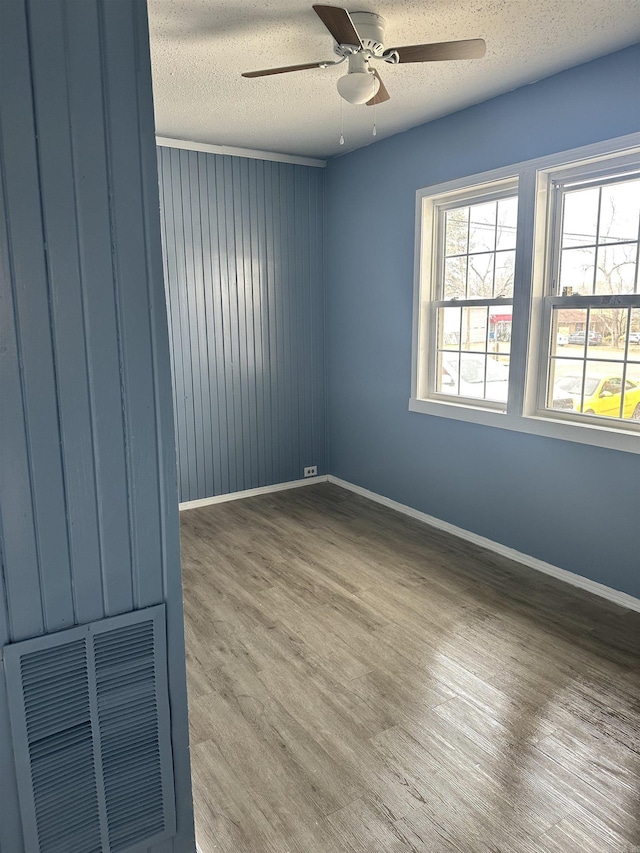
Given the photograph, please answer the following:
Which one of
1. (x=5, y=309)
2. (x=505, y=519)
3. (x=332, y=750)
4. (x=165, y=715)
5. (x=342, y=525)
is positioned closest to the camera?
(x=5, y=309)

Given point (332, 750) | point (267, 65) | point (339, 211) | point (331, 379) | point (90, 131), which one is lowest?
point (332, 750)

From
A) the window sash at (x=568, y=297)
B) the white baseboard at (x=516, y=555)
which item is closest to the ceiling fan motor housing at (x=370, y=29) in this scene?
the window sash at (x=568, y=297)

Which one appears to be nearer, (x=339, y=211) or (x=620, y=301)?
(x=620, y=301)

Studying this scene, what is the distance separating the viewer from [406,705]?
2377 millimetres

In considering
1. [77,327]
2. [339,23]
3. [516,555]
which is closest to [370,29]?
[339,23]

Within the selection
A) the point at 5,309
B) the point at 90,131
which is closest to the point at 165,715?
the point at 5,309

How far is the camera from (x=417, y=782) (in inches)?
77.9

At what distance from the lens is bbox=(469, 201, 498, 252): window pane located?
12.3 feet

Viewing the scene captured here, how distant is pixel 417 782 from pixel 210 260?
382 cm

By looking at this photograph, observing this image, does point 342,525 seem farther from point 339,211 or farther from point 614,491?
point 339,211

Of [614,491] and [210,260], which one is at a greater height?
[210,260]

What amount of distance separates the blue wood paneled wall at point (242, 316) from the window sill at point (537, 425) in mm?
1270

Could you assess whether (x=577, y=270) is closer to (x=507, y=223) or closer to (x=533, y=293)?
(x=533, y=293)

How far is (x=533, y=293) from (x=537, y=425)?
2.54 ft
